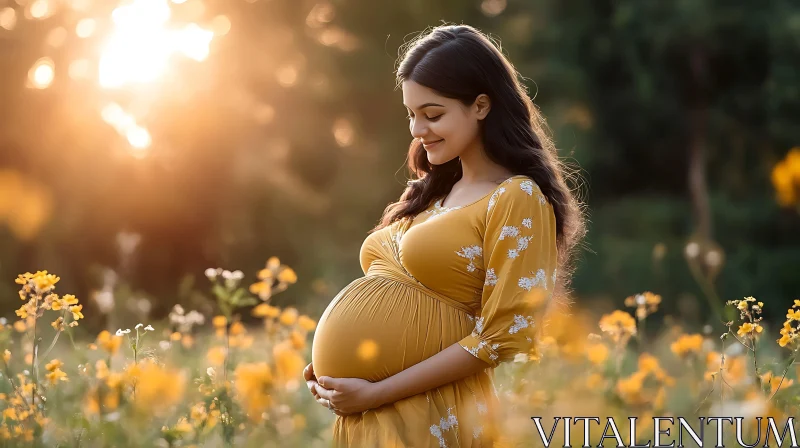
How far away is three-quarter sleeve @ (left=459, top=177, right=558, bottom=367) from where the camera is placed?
6.43ft

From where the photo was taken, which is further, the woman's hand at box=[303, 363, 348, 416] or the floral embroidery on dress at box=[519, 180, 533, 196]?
the woman's hand at box=[303, 363, 348, 416]

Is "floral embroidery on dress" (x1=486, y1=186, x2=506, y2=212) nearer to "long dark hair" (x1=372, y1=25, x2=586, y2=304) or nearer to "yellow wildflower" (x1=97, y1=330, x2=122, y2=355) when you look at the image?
"long dark hair" (x1=372, y1=25, x2=586, y2=304)

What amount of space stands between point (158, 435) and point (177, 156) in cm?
683

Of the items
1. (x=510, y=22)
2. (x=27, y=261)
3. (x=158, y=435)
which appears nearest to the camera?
(x=158, y=435)

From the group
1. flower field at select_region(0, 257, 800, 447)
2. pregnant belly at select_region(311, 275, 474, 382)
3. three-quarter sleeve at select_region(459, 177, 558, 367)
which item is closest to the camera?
flower field at select_region(0, 257, 800, 447)

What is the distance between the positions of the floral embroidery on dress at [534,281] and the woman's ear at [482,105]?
453mm

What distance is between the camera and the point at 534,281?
1968 mm

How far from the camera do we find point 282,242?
8859mm

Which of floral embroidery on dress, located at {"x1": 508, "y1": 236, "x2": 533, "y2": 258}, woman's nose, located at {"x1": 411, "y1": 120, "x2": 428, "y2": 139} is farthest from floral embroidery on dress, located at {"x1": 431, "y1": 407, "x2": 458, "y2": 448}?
woman's nose, located at {"x1": 411, "y1": 120, "x2": 428, "y2": 139}

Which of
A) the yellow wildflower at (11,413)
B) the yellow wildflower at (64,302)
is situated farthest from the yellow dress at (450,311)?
the yellow wildflower at (11,413)

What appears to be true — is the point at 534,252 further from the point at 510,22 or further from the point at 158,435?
the point at 510,22

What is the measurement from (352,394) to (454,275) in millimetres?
366

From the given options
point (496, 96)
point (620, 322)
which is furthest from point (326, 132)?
point (496, 96)

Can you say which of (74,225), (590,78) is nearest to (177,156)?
(74,225)
